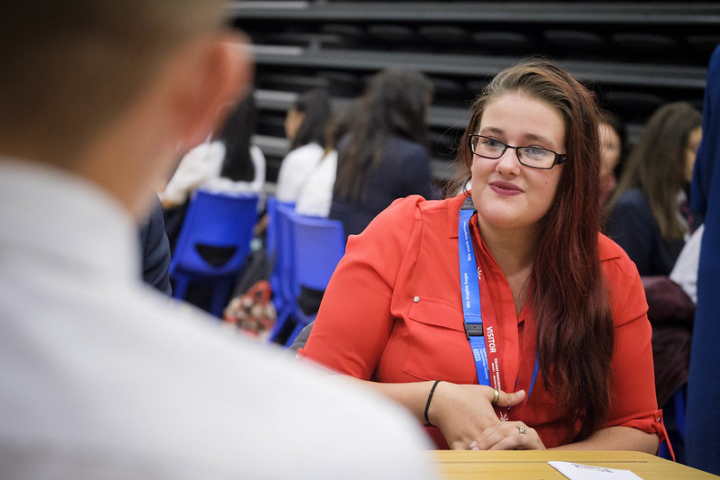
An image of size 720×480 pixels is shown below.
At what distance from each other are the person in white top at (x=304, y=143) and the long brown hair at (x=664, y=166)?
182cm

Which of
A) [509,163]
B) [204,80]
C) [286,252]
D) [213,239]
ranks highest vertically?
[204,80]

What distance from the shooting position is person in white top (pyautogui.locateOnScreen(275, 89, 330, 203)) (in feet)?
14.0

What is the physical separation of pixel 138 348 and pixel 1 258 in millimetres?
78

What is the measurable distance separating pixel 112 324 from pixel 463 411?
3.82ft

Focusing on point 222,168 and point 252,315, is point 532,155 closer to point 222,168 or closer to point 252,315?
point 252,315

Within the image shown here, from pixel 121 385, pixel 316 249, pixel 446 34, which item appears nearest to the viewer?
pixel 121 385

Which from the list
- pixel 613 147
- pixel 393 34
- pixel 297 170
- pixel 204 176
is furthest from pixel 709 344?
pixel 393 34

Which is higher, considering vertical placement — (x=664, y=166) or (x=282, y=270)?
(x=664, y=166)

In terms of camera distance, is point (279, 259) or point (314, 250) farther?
point (279, 259)

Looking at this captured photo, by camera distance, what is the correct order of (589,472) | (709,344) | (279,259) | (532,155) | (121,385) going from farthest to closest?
(279,259), (709,344), (532,155), (589,472), (121,385)

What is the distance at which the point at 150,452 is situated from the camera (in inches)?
13.2

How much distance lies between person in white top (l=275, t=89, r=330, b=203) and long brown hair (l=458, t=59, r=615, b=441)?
255 centimetres

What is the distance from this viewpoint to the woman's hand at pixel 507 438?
4.55 feet

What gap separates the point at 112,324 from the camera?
35 cm
